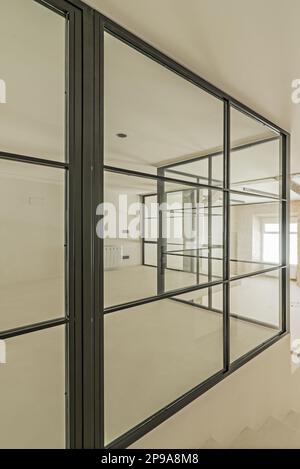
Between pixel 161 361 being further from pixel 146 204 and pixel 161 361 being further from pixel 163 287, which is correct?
pixel 146 204

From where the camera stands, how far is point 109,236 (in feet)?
3.99

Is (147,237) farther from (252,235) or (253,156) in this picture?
(253,156)

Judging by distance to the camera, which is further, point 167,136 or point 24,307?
point 167,136

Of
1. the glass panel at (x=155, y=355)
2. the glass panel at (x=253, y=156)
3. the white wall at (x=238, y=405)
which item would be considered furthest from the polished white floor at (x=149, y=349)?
the glass panel at (x=253, y=156)

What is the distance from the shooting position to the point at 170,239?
1529 mm

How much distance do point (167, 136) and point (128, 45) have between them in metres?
0.45

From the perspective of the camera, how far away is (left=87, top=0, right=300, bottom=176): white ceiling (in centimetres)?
111

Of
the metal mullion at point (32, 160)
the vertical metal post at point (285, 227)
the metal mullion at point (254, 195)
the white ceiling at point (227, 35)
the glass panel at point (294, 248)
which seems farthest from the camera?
the glass panel at point (294, 248)

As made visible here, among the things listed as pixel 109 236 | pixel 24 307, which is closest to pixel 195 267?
pixel 109 236

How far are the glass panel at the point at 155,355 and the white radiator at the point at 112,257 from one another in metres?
0.22

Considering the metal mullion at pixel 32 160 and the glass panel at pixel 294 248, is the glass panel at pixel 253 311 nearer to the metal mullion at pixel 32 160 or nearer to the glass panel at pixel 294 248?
the metal mullion at pixel 32 160

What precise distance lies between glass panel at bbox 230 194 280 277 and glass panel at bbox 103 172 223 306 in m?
0.26

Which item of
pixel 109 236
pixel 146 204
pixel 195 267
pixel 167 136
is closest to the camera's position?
pixel 109 236

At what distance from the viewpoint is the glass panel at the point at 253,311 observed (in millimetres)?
2043
